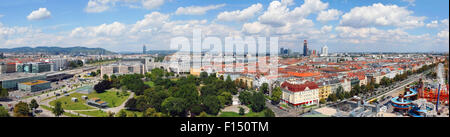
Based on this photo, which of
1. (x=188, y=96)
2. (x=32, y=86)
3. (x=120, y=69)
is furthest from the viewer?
(x=120, y=69)

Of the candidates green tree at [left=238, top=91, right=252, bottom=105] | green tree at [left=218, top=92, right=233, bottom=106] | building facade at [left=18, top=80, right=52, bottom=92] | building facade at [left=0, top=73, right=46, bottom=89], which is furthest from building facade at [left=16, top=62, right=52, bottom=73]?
green tree at [left=238, top=91, right=252, bottom=105]

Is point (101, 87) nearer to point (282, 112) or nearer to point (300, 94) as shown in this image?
point (282, 112)

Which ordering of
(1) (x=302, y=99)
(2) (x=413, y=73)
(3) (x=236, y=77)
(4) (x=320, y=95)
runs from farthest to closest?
(2) (x=413, y=73)
(3) (x=236, y=77)
(4) (x=320, y=95)
(1) (x=302, y=99)

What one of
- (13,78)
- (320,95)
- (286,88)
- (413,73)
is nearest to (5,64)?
(13,78)

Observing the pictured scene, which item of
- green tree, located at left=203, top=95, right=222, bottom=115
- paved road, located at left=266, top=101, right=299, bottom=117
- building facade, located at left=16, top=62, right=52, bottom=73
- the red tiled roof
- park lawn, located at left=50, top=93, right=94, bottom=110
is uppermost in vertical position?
building facade, located at left=16, top=62, right=52, bottom=73

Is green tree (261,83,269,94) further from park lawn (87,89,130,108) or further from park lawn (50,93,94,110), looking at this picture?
park lawn (50,93,94,110)

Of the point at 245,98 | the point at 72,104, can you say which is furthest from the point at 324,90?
the point at 72,104

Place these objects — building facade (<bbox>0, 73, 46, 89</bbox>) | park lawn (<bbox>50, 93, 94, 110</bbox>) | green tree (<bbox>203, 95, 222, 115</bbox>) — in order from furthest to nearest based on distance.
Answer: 1. building facade (<bbox>0, 73, 46, 89</bbox>)
2. park lawn (<bbox>50, 93, 94, 110</bbox>)
3. green tree (<bbox>203, 95, 222, 115</bbox>)

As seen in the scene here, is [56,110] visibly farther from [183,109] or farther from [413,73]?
[413,73]
